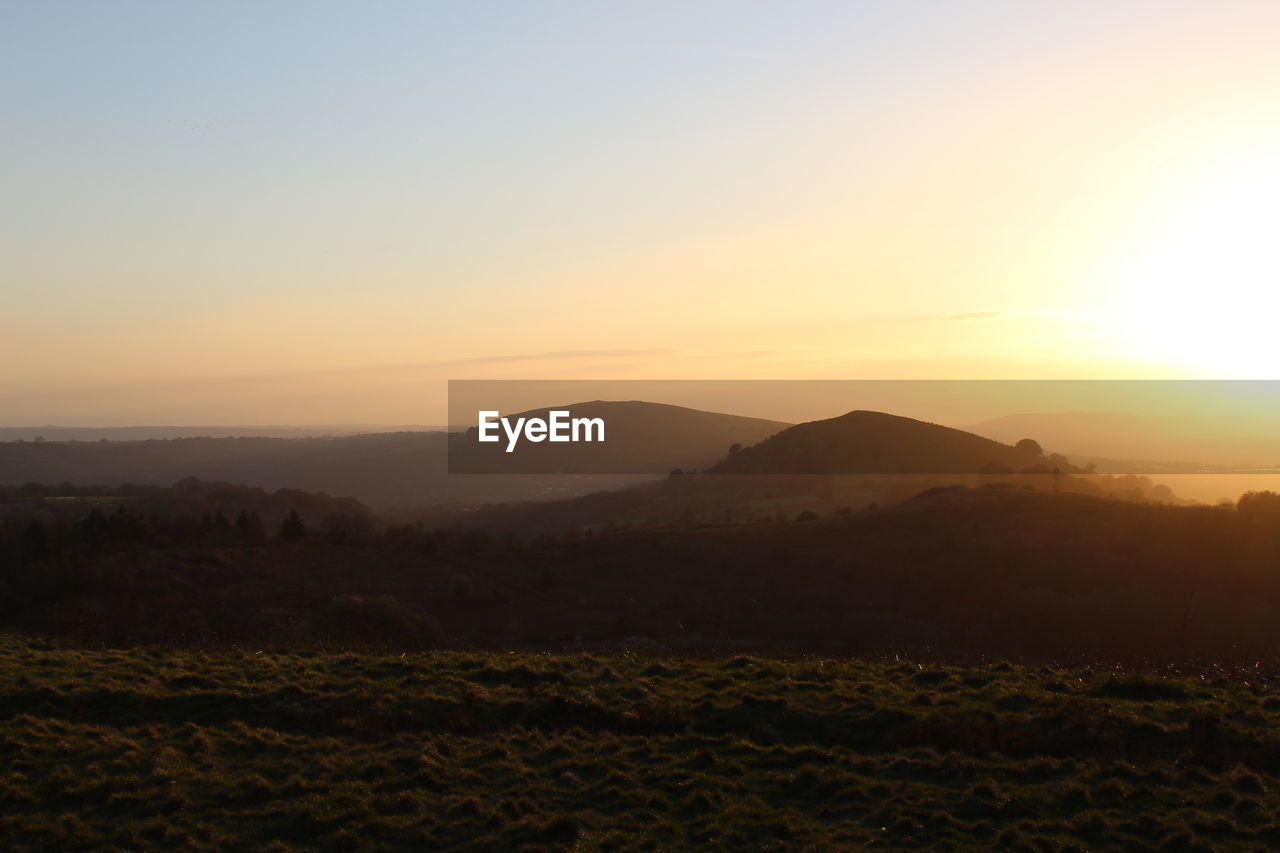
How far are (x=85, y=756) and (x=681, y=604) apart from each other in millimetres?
26198

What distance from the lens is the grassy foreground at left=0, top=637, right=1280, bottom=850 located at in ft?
29.3

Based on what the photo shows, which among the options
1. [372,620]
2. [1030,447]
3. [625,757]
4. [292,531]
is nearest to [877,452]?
[1030,447]

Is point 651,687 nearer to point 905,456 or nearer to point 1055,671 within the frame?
point 1055,671

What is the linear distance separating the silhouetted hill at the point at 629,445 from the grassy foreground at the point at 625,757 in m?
100

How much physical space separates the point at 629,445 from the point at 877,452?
194ft

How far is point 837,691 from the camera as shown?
13.7 meters

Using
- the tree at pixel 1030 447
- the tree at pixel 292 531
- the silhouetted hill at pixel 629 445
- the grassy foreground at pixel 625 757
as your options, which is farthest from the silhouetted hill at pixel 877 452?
the grassy foreground at pixel 625 757

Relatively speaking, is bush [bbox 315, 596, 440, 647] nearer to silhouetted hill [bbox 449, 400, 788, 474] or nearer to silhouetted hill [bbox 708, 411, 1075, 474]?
silhouetted hill [bbox 708, 411, 1075, 474]

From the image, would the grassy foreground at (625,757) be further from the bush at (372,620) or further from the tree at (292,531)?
the tree at (292,531)

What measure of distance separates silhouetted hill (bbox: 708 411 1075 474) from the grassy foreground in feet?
214

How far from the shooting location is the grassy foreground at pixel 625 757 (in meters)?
8.94

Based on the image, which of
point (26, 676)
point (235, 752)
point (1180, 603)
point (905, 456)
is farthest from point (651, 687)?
point (905, 456)

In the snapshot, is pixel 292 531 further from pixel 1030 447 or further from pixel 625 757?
pixel 1030 447

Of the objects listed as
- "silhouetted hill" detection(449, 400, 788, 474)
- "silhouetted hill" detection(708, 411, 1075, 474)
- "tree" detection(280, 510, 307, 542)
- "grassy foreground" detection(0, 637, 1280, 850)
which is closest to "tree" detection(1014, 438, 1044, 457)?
"silhouetted hill" detection(708, 411, 1075, 474)
